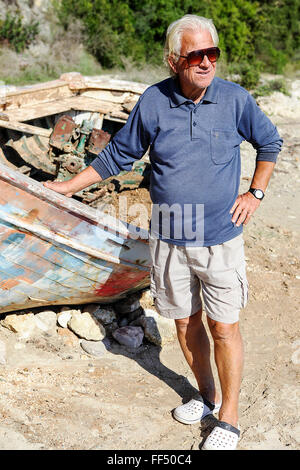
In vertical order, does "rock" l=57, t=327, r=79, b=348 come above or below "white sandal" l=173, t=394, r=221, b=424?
below

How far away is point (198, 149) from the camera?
94.1 inches

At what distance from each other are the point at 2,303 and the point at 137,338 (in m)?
0.92

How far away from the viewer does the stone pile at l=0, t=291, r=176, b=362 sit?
12.0 feet

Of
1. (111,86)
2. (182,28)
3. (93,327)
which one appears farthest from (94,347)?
(111,86)

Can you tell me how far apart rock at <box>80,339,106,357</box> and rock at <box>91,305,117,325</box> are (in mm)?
219

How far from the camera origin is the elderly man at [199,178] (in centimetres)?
239

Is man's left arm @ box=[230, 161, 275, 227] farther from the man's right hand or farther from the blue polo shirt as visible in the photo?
the man's right hand

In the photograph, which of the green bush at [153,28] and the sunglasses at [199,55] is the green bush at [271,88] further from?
the sunglasses at [199,55]

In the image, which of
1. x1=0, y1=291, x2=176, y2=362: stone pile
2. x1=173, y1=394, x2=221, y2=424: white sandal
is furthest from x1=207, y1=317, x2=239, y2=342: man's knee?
x1=0, y1=291, x2=176, y2=362: stone pile

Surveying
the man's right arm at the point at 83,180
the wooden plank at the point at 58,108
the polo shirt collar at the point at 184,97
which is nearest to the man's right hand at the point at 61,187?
the man's right arm at the point at 83,180

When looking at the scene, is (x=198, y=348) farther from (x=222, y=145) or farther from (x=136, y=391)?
(x=222, y=145)

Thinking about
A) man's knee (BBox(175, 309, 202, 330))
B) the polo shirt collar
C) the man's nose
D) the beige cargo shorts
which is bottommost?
man's knee (BBox(175, 309, 202, 330))

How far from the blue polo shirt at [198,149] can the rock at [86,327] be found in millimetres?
1318

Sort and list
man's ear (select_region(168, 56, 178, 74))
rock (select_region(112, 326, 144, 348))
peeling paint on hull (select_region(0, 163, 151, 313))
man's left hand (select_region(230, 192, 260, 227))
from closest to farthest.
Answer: man's ear (select_region(168, 56, 178, 74)) → man's left hand (select_region(230, 192, 260, 227)) → peeling paint on hull (select_region(0, 163, 151, 313)) → rock (select_region(112, 326, 144, 348))
